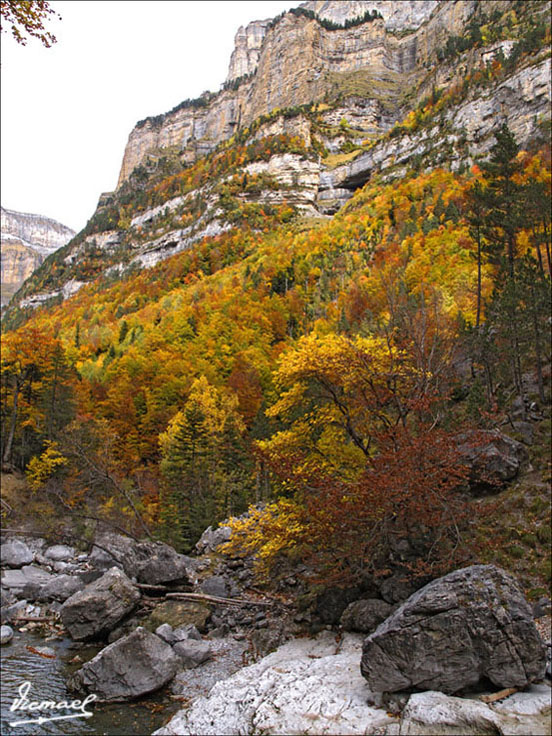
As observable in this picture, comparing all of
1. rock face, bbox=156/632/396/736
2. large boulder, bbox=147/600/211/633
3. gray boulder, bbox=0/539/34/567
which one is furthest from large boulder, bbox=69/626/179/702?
gray boulder, bbox=0/539/34/567

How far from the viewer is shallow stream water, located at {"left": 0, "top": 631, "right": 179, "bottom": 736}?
881cm

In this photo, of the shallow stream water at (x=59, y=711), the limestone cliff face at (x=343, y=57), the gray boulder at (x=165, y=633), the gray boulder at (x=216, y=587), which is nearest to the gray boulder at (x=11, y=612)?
the shallow stream water at (x=59, y=711)

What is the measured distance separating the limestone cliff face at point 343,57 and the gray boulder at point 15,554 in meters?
135

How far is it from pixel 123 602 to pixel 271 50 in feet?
574

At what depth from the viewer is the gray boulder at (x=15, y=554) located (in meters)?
20.8

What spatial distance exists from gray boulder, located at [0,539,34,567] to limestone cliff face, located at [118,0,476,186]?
444ft

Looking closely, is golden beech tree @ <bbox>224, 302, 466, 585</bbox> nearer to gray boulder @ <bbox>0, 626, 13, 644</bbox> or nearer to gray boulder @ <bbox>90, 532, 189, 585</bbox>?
gray boulder @ <bbox>90, 532, 189, 585</bbox>

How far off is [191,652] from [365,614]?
4.56 meters

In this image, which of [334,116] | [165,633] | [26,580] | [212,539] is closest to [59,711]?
[165,633]

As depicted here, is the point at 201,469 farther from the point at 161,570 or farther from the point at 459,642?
the point at 459,642

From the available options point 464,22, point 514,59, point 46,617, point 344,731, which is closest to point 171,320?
point 46,617

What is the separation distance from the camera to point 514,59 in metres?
67.9

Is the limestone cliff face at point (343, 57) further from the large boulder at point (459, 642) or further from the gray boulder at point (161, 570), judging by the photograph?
the large boulder at point (459, 642)

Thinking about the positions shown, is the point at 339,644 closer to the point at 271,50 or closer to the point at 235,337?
the point at 235,337
